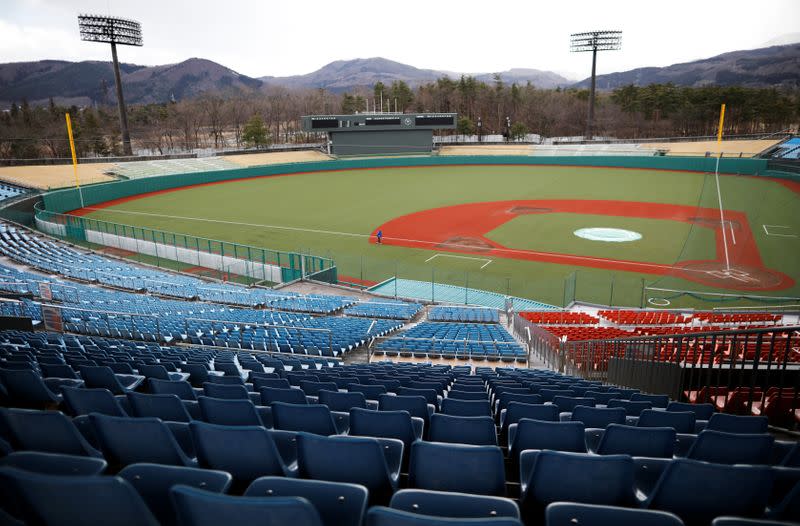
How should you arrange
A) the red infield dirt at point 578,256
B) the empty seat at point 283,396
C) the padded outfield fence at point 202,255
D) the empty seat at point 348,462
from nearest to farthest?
the empty seat at point 348,462 → the empty seat at point 283,396 → the red infield dirt at point 578,256 → the padded outfield fence at point 202,255

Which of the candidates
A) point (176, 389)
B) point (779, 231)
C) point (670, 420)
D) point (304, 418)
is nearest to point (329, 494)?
point (304, 418)

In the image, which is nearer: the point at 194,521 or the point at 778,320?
the point at 194,521

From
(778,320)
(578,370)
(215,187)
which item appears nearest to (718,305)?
(778,320)

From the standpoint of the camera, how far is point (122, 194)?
49.4 m

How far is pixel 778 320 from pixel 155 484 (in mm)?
17966

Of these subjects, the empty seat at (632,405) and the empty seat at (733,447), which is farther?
the empty seat at (632,405)

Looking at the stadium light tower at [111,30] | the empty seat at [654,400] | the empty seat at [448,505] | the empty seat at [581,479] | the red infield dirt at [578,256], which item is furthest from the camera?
the stadium light tower at [111,30]

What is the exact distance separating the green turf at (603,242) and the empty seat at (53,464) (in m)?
29.2

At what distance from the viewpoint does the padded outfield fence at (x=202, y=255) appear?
2589cm

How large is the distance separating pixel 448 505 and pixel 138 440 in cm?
234

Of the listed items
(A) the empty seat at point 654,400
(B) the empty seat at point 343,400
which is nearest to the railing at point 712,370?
(A) the empty seat at point 654,400

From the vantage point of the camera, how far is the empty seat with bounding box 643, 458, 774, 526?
2.91 metres

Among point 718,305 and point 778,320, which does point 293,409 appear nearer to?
point 778,320

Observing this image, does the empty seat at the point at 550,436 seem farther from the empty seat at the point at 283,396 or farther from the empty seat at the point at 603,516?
the empty seat at the point at 283,396
